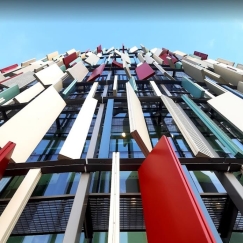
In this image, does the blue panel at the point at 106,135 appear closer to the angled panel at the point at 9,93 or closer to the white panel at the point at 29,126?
the white panel at the point at 29,126

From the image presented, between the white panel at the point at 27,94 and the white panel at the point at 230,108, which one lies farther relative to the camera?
the white panel at the point at 27,94

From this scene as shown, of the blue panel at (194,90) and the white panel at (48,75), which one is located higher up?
the white panel at (48,75)

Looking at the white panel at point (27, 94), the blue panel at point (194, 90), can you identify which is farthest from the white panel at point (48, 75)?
the blue panel at point (194, 90)

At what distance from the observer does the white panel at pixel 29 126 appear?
9.43 ft

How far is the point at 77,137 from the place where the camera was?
3195mm

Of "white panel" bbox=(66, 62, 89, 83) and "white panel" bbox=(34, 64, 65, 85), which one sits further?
"white panel" bbox=(66, 62, 89, 83)

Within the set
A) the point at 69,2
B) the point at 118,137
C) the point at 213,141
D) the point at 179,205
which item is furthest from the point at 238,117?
the point at 69,2

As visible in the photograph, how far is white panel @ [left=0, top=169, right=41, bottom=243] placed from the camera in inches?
66.2

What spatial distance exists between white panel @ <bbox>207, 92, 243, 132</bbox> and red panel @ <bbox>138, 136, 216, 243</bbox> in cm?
193

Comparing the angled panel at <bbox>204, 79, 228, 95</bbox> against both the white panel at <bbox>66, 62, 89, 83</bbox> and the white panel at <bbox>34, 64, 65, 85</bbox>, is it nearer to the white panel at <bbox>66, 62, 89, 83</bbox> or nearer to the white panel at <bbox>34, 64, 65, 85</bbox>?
the white panel at <bbox>66, 62, 89, 83</bbox>

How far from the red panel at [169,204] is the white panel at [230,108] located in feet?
6.33

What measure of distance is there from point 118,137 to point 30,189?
2451mm

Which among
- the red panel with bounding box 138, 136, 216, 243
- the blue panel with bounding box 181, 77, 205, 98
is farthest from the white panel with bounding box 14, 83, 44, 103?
the blue panel with bounding box 181, 77, 205, 98

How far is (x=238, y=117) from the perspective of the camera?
3621mm
